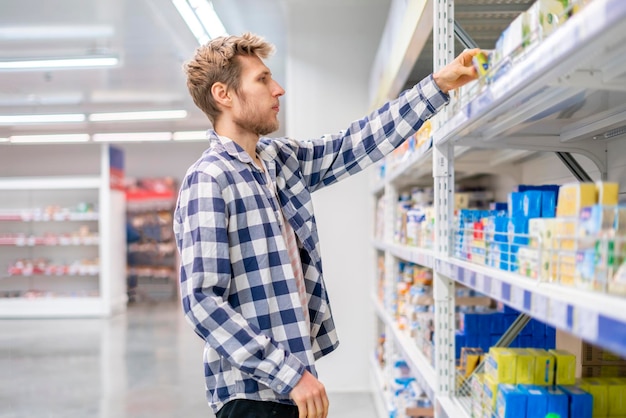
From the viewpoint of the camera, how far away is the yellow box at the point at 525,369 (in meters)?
1.73

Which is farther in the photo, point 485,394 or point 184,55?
point 184,55

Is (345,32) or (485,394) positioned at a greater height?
(345,32)

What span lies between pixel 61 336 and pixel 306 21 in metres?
6.06

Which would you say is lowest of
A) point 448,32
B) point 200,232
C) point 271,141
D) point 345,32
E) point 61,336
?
point 61,336

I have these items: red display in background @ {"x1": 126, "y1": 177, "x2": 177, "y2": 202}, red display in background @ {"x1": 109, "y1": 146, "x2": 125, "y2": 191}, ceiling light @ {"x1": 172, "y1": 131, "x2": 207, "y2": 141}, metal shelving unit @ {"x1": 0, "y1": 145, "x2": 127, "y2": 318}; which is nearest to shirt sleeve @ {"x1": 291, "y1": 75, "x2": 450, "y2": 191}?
metal shelving unit @ {"x1": 0, "y1": 145, "x2": 127, "y2": 318}

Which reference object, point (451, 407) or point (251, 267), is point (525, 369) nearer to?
point (451, 407)

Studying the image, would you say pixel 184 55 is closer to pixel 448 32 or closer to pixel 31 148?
pixel 448 32

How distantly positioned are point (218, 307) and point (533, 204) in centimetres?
→ 82

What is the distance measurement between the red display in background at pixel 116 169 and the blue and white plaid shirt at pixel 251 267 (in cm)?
1068

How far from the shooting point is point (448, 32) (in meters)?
2.21

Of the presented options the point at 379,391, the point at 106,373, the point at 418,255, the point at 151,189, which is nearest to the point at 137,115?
the point at 151,189

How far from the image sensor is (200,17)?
5562mm

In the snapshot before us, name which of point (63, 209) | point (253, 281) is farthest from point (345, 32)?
point (63, 209)

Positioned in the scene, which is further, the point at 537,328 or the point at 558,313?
the point at 537,328
